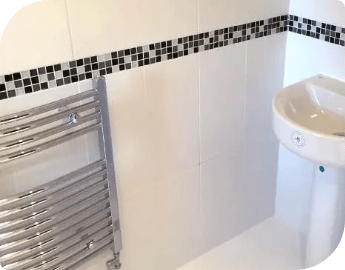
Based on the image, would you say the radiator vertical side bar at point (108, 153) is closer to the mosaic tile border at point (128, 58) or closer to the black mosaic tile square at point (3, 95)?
the mosaic tile border at point (128, 58)

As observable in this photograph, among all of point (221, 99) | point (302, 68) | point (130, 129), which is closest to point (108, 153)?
point (130, 129)

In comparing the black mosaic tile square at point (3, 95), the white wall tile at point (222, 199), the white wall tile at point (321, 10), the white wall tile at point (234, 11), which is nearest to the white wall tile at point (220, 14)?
the white wall tile at point (234, 11)

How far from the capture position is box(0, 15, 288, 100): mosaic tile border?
1512 mm

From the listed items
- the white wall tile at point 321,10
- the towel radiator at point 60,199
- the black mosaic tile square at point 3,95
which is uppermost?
the white wall tile at point 321,10

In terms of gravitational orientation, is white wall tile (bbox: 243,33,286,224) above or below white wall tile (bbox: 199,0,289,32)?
below

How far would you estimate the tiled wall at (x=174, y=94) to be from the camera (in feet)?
5.08

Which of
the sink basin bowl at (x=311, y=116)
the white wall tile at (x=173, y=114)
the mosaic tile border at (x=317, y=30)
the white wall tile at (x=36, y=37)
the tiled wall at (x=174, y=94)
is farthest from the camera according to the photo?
the mosaic tile border at (x=317, y=30)

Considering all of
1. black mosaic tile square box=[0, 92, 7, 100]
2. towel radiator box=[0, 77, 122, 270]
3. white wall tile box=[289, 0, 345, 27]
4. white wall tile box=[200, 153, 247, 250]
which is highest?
white wall tile box=[289, 0, 345, 27]

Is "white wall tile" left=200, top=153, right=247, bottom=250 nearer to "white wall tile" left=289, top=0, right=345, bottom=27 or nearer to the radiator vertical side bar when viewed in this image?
the radiator vertical side bar

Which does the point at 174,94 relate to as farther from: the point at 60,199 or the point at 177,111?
the point at 60,199

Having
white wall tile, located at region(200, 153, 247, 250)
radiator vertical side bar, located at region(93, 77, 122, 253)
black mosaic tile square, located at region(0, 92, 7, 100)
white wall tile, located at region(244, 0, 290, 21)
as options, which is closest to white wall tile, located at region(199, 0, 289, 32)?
white wall tile, located at region(244, 0, 290, 21)

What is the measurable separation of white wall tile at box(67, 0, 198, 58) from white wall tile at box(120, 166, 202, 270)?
604 mm

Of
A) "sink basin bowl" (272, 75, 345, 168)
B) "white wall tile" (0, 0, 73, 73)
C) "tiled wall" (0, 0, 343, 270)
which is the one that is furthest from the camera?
"sink basin bowl" (272, 75, 345, 168)

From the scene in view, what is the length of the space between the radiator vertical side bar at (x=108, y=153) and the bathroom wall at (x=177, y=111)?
0.06 metres
